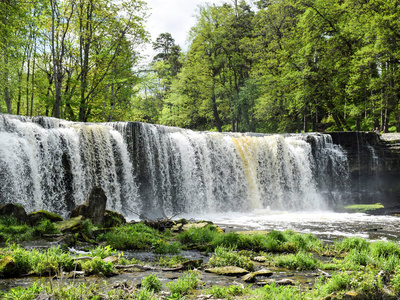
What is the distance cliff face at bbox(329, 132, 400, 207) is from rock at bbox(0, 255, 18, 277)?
22.4m

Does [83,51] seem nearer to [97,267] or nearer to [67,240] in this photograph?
[67,240]

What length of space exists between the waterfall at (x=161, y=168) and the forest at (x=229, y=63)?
529 centimetres

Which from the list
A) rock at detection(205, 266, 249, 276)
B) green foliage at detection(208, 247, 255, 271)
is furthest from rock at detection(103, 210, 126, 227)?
rock at detection(205, 266, 249, 276)

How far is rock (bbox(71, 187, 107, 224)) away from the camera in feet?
32.3

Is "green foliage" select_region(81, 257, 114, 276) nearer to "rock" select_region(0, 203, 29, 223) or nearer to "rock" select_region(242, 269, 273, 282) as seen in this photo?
"rock" select_region(242, 269, 273, 282)

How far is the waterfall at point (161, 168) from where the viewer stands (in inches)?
520

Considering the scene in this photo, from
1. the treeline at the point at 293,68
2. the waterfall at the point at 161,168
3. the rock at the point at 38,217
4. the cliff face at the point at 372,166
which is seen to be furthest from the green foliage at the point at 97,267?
the treeline at the point at 293,68

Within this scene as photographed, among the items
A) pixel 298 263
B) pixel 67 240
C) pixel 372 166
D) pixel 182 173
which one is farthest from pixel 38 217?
pixel 372 166

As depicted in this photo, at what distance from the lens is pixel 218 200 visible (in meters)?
19.2

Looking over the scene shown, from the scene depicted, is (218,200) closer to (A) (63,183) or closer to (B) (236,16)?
(A) (63,183)

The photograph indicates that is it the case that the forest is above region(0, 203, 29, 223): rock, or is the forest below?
above

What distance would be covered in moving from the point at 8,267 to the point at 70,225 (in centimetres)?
353

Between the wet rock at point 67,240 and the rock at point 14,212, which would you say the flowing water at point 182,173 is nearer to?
the rock at point 14,212

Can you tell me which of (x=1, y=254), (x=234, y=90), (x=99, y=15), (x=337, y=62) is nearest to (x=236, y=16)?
(x=234, y=90)
